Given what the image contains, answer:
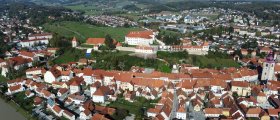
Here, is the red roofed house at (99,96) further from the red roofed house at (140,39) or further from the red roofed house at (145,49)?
the red roofed house at (140,39)

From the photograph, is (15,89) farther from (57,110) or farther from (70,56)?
(70,56)

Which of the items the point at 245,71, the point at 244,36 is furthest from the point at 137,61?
the point at 244,36

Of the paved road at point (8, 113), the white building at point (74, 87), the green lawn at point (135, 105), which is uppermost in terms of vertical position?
the white building at point (74, 87)

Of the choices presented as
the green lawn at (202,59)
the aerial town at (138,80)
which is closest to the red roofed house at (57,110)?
the aerial town at (138,80)

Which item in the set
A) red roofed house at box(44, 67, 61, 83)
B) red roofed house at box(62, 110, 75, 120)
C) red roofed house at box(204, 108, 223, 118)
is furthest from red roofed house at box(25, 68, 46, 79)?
red roofed house at box(204, 108, 223, 118)

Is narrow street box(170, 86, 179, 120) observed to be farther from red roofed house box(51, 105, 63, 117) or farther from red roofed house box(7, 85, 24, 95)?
red roofed house box(7, 85, 24, 95)
